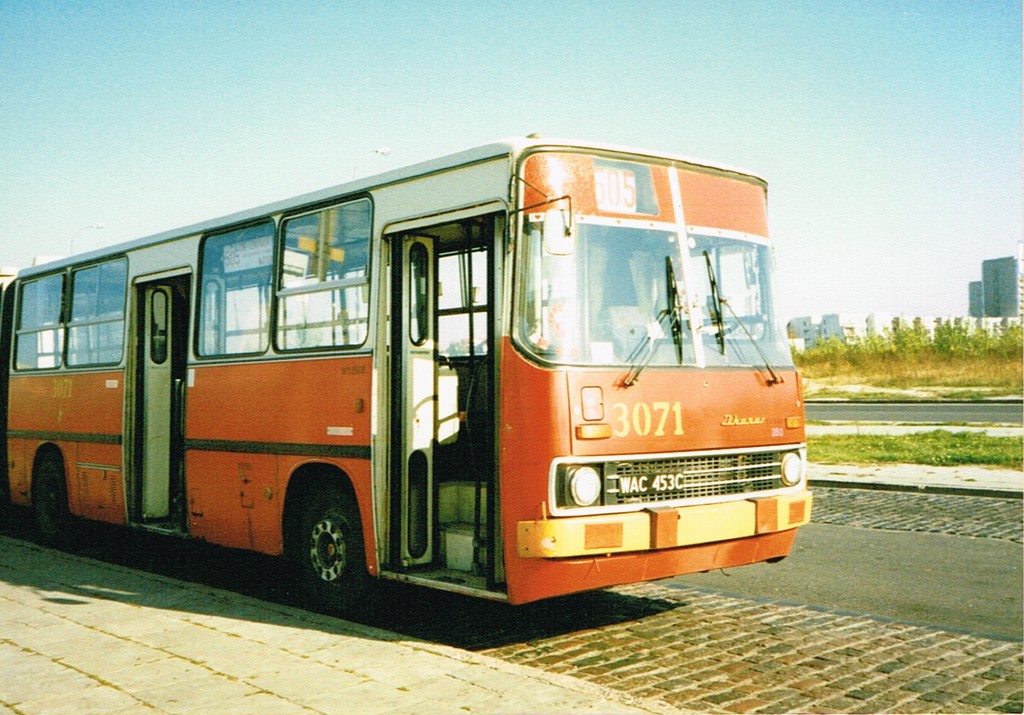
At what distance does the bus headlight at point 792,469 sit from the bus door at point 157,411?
646 centimetres

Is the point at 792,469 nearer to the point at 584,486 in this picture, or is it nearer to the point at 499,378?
the point at 584,486

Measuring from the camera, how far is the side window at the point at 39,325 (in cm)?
1207

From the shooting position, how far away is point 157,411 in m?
10.6

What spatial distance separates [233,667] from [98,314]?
6.66 meters

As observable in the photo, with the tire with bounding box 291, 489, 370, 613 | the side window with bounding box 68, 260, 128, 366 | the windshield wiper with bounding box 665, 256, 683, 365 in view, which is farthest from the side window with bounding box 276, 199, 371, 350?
the side window with bounding box 68, 260, 128, 366

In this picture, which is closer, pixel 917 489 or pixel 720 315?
pixel 720 315

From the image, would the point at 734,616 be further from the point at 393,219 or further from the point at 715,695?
the point at 393,219

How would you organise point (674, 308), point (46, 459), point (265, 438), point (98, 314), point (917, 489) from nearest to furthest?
point (674, 308)
point (265, 438)
point (98, 314)
point (46, 459)
point (917, 489)

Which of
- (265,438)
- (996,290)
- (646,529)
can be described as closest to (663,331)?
(646,529)

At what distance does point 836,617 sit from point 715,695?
2198 mm

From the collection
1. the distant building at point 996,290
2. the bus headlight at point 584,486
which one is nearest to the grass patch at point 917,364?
the bus headlight at point 584,486

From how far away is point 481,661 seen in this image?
5801mm

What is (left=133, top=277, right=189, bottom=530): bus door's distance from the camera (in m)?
10.5

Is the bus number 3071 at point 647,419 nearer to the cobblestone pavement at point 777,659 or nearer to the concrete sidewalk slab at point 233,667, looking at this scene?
the cobblestone pavement at point 777,659
